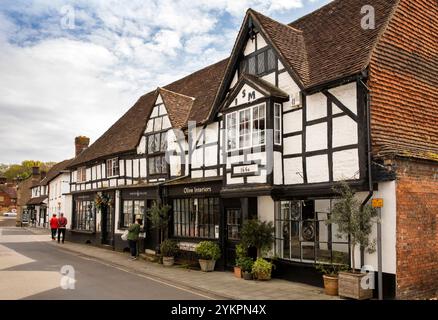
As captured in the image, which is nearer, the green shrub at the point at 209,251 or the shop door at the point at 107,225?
the green shrub at the point at 209,251

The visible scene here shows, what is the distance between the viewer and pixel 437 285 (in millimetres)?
11227

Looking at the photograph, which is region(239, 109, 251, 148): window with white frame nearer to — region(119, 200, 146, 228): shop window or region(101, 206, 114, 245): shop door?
region(119, 200, 146, 228): shop window

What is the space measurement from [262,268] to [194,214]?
5.02 meters

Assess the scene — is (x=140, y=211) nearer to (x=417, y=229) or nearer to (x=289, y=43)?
(x=289, y=43)

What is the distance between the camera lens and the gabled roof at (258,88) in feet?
43.2

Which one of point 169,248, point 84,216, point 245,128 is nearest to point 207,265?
point 169,248

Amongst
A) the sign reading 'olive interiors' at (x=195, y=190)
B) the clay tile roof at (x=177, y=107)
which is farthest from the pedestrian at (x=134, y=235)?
the clay tile roof at (x=177, y=107)

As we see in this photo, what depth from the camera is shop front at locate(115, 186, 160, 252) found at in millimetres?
19516

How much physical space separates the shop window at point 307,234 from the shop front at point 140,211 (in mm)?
6873

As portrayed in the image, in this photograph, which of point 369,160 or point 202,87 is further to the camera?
point 202,87

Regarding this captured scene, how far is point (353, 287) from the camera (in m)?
10.2

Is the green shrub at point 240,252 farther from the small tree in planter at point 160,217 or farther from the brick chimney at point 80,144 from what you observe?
the brick chimney at point 80,144

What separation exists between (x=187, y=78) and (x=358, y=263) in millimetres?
16557

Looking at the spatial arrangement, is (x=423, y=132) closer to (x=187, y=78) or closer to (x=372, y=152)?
(x=372, y=152)
